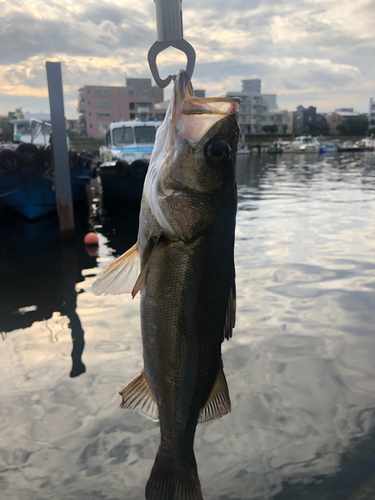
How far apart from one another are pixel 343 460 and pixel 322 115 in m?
138

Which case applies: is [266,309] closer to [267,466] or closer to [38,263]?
[267,466]

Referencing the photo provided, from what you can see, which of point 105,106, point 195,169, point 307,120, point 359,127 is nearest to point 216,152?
point 195,169

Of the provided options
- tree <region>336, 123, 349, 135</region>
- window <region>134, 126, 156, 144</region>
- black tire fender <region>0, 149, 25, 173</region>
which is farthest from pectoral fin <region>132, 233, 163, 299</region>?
tree <region>336, 123, 349, 135</region>

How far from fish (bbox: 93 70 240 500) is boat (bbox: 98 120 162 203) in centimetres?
1215

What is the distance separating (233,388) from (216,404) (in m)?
2.34

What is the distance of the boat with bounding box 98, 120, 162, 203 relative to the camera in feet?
45.7

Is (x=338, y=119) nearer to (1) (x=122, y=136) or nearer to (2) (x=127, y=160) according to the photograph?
Result: (1) (x=122, y=136)

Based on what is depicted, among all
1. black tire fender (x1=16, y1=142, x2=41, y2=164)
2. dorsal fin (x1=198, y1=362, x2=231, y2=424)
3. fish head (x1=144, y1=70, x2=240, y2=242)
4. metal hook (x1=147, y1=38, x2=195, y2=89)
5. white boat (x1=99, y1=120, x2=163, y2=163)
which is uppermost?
white boat (x1=99, y1=120, x2=163, y2=163)

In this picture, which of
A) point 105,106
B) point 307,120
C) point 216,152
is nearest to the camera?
point 216,152

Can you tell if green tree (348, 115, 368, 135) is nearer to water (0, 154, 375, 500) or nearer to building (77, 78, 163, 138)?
building (77, 78, 163, 138)

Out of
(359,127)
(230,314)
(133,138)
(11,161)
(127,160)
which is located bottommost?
(230,314)

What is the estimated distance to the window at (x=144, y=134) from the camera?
17.4 metres

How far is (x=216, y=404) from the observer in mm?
1958

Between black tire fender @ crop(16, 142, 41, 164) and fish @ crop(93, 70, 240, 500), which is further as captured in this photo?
black tire fender @ crop(16, 142, 41, 164)
